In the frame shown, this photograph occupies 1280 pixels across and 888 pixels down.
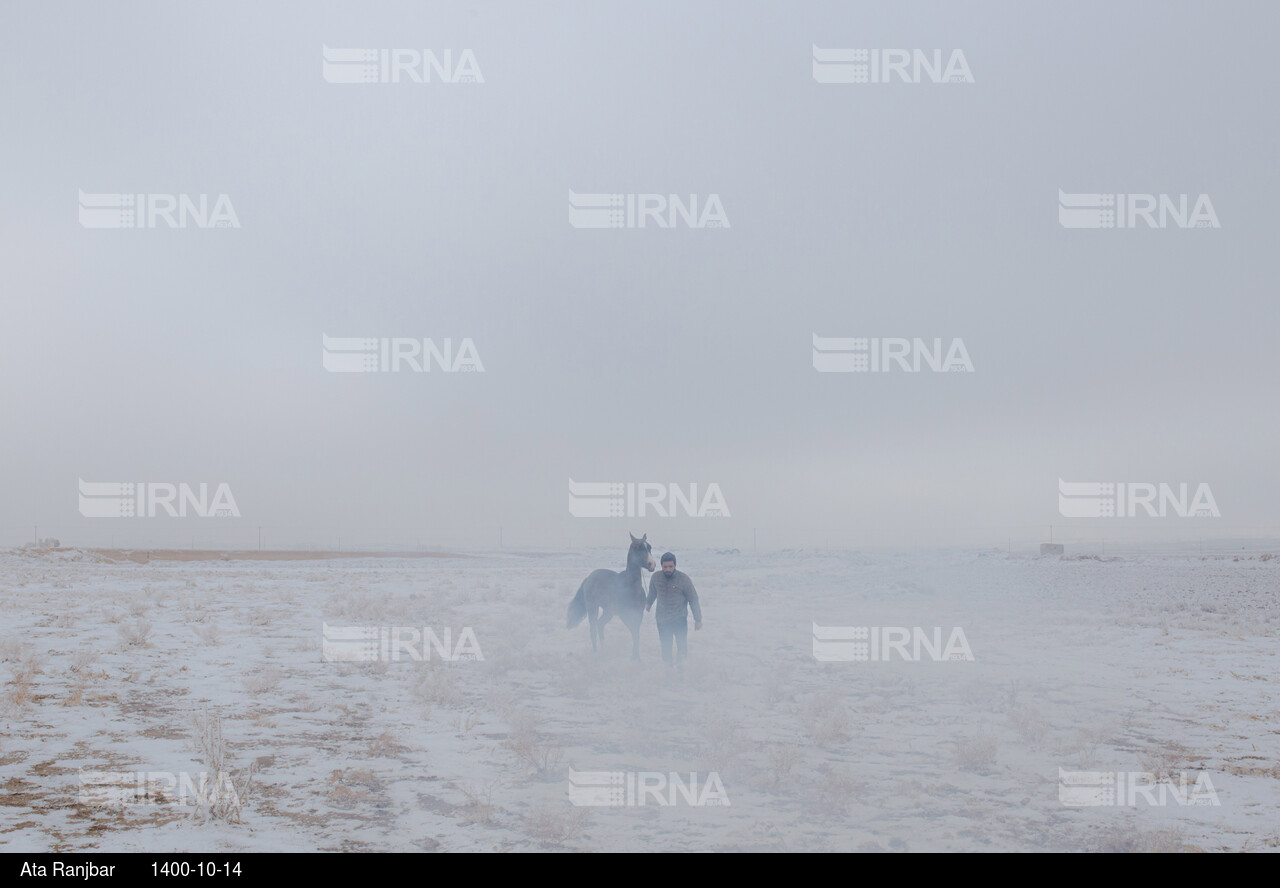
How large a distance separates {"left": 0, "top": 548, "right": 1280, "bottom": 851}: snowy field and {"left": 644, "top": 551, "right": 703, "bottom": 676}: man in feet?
1.88

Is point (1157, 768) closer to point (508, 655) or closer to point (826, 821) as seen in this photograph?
point (826, 821)

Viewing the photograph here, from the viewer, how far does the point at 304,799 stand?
5711 millimetres

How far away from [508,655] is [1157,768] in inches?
345

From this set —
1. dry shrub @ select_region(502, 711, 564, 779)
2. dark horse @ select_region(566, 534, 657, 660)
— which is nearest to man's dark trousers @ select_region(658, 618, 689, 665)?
dark horse @ select_region(566, 534, 657, 660)

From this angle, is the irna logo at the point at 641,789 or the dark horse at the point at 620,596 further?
the dark horse at the point at 620,596

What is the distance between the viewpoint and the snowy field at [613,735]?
17.2ft

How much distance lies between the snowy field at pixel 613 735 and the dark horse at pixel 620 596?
23.8 inches

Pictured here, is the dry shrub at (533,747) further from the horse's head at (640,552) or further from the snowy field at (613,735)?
the horse's head at (640,552)

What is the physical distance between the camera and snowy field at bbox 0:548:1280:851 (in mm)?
5234

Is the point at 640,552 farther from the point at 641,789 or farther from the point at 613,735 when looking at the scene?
the point at 641,789

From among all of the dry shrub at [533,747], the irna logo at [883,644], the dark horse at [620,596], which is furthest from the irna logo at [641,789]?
the irna logo at [883,644]

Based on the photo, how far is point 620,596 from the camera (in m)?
12.5

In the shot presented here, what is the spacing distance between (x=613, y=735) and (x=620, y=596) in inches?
186
